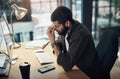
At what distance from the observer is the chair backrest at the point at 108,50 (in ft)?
6.06

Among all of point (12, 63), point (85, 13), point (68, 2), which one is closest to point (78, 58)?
point (12, 63)

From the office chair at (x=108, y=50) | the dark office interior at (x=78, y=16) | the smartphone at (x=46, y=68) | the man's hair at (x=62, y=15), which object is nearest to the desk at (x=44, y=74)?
the smartphone at (x=46, y=68)

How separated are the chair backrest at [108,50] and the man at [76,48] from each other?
0.20ft

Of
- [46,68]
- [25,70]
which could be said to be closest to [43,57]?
[46,68]

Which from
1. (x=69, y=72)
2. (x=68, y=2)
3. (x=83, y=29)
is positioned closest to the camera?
(x=69, y=72)

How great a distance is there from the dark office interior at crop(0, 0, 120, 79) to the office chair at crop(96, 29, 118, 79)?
1410 millimetres

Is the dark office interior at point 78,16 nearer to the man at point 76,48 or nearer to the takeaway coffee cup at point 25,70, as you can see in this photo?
the man at point 76,48

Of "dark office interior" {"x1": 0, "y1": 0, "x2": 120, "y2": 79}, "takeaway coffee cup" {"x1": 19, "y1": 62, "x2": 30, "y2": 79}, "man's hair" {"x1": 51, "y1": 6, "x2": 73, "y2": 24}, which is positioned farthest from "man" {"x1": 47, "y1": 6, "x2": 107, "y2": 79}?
"dark office interior" {"x1": 0, "y1": 0, "x2": 120, "y2": 79}

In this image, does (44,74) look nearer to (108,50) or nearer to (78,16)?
(108,50)

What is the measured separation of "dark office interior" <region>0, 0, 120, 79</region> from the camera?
3410 millimetres

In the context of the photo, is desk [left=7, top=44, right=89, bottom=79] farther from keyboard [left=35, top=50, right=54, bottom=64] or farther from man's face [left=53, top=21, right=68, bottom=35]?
man's face [left=53, top=21, right=68, bottom=35]

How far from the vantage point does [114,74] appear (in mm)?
3123

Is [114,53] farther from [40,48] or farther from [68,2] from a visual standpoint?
[68,2]

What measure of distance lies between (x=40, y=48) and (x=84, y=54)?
71 centimetres
